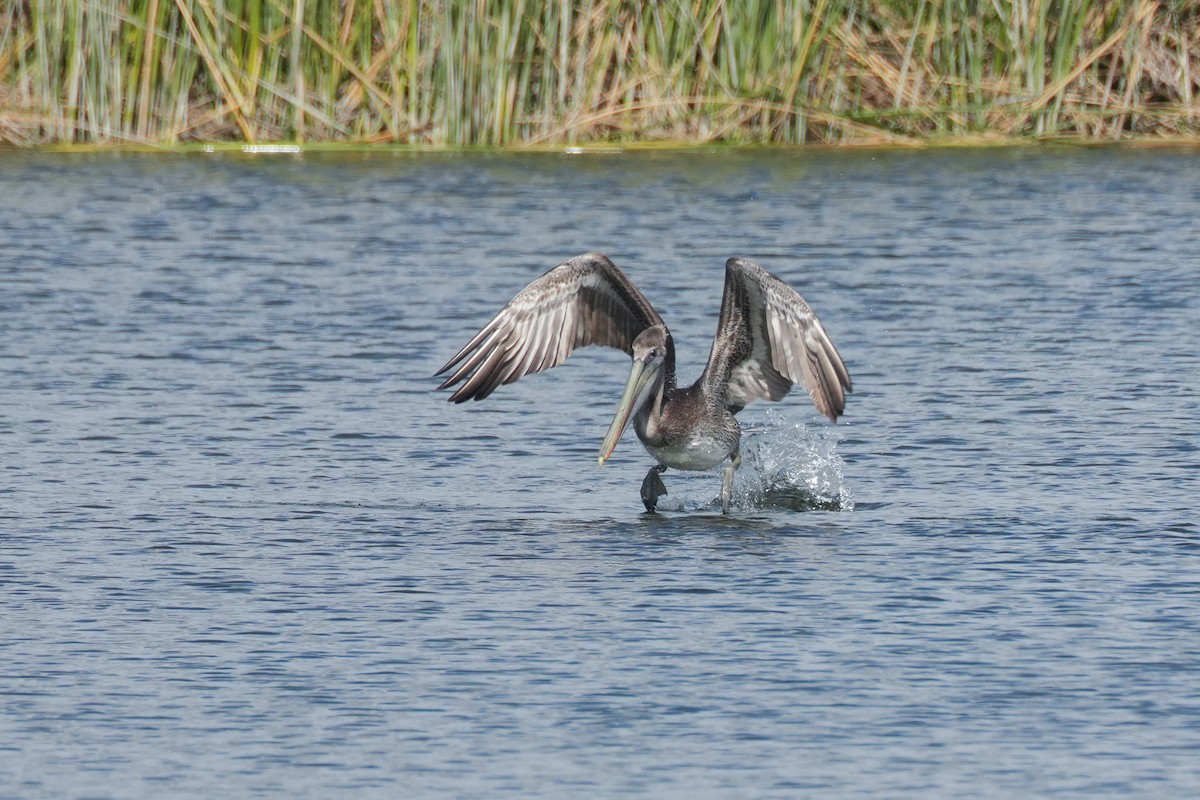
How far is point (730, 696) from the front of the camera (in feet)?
22.0

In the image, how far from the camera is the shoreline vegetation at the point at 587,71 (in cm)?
1983

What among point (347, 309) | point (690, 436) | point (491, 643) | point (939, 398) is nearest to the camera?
point (491, 643)

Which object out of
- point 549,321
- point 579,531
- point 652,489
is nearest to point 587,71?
point 549,321

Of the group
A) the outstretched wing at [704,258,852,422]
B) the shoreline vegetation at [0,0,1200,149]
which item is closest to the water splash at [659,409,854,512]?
the outstretched wing at [704,258,852,422]

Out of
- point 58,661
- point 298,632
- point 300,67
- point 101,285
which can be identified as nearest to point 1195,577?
point 298,632

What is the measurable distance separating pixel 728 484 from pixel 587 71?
10.7 m

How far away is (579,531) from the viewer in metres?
9.12

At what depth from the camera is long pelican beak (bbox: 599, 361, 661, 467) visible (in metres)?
9.45

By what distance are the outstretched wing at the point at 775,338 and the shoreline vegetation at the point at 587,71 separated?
10.00 metres

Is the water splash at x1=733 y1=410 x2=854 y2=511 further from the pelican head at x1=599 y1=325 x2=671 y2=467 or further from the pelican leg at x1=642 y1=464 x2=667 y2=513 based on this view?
the pelican head at x1=599 y1=325 x2=671 y2=467

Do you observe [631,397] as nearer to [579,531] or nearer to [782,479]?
[579,531]

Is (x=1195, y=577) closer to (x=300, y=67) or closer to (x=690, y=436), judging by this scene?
(x=690, y=436)

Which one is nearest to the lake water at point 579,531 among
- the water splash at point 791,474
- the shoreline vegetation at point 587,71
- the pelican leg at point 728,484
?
the water splash at point 791,474

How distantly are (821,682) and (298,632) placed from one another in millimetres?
1724
